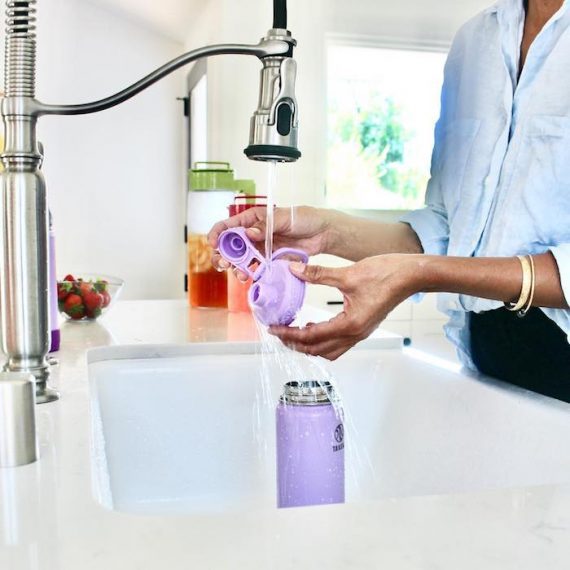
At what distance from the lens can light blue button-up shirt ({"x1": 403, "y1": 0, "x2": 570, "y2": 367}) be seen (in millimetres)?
1014

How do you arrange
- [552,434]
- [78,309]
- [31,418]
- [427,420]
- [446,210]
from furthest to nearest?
[78,309] < [446,210] < [427,420] < [552,434] < [31,418]

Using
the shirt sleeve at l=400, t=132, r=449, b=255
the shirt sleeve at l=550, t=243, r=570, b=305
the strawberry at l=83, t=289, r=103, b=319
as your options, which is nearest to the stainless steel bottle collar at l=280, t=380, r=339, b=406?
the shirt sleeve at l=550, t=243, r=570, b=305

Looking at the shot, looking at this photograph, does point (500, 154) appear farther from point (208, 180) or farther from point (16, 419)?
point (208, 180)

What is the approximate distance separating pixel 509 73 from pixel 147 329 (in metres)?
0.74

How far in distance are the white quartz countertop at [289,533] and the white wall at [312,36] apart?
115 inches

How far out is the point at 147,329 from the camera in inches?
56.2

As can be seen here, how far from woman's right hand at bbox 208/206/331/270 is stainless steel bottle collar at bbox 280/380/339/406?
37 cm

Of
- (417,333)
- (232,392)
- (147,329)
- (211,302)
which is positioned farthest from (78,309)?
(417,333)

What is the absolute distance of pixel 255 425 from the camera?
45.1 inches

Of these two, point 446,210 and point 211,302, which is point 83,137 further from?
point 446,210

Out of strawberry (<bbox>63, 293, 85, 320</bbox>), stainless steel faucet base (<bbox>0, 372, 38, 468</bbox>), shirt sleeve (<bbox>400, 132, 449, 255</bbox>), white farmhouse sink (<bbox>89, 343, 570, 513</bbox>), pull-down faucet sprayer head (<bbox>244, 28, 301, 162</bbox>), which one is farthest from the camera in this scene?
strawberry (<bbox>63, 293, 85, 320</bbox>)

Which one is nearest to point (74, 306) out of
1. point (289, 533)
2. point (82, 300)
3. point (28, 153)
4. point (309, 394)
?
point (82, 300)

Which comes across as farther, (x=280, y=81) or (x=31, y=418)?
(x=280, y=81)

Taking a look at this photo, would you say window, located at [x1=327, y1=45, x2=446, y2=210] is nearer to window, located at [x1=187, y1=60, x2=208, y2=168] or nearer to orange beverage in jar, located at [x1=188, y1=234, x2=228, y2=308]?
window, located at [x1=187, y1=60, x2=208, y2=168]
